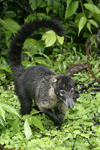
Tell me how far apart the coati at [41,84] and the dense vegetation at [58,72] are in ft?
0.76

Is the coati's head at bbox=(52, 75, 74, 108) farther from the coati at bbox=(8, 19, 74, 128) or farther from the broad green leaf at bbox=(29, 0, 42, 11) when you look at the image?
the broad green leaf at bbox=(29, 0, 42, 11)

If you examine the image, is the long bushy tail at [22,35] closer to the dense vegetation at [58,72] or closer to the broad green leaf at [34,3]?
the dense vegetation at [58,72]

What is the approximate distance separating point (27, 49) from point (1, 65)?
2.84 ft

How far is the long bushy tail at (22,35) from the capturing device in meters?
3.32

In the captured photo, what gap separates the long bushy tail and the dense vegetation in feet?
1.98

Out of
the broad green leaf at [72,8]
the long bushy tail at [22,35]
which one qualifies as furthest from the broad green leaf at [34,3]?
the long bushy tail at [22,35]

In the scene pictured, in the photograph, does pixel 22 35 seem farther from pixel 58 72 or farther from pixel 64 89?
pixel 58 72

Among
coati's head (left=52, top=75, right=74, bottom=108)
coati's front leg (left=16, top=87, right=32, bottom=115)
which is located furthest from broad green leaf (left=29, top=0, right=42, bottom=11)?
coati's head (left=52, top=75, right=74, bottom=108)

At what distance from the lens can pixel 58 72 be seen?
4953mm

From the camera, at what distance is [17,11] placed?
5.82 metres

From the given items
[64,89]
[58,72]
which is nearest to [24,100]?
[64,89]

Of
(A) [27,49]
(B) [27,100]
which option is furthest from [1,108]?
(A) [27,49]

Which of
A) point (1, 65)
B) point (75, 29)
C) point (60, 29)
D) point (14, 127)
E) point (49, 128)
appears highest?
point (60, 29)

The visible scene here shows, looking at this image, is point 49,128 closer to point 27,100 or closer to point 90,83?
point 27,100
